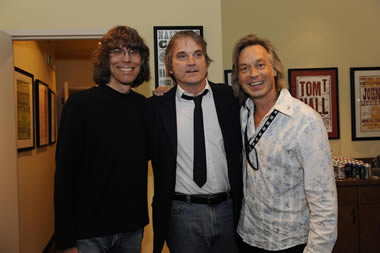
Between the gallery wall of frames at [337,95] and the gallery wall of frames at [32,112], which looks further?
the gallery wall of frames at [337,95]

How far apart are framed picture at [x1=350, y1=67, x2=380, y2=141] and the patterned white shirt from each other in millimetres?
2875

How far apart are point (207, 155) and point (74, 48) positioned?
497 cm

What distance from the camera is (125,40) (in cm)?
182

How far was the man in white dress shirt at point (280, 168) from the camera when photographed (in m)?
1.41

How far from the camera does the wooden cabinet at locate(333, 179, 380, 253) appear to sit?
10.8 feet

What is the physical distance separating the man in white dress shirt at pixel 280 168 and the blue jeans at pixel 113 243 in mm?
564

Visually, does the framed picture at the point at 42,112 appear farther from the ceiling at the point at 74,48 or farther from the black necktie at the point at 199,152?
the black necktie at the point at 199,152

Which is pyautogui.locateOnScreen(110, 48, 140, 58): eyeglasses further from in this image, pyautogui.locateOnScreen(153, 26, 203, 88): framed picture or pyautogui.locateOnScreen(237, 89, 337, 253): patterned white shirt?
pyautogui.locateOnScreen(153, 26, 203, 88): framed picture

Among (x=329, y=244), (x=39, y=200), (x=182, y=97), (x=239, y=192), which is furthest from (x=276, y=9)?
(x=39, y=200)

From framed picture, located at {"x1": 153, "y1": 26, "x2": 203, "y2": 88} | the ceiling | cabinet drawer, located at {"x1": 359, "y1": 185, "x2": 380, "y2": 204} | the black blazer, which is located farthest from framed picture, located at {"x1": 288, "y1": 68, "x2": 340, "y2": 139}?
the ceiling

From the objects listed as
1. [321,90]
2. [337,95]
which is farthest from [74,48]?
[337,95]

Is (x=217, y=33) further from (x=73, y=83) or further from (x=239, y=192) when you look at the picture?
(x=73, y=83)

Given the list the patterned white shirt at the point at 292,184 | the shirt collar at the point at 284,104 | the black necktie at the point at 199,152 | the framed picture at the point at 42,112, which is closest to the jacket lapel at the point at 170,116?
the black necktie at the point at 199,152

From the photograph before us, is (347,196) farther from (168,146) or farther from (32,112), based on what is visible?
(32,112)
